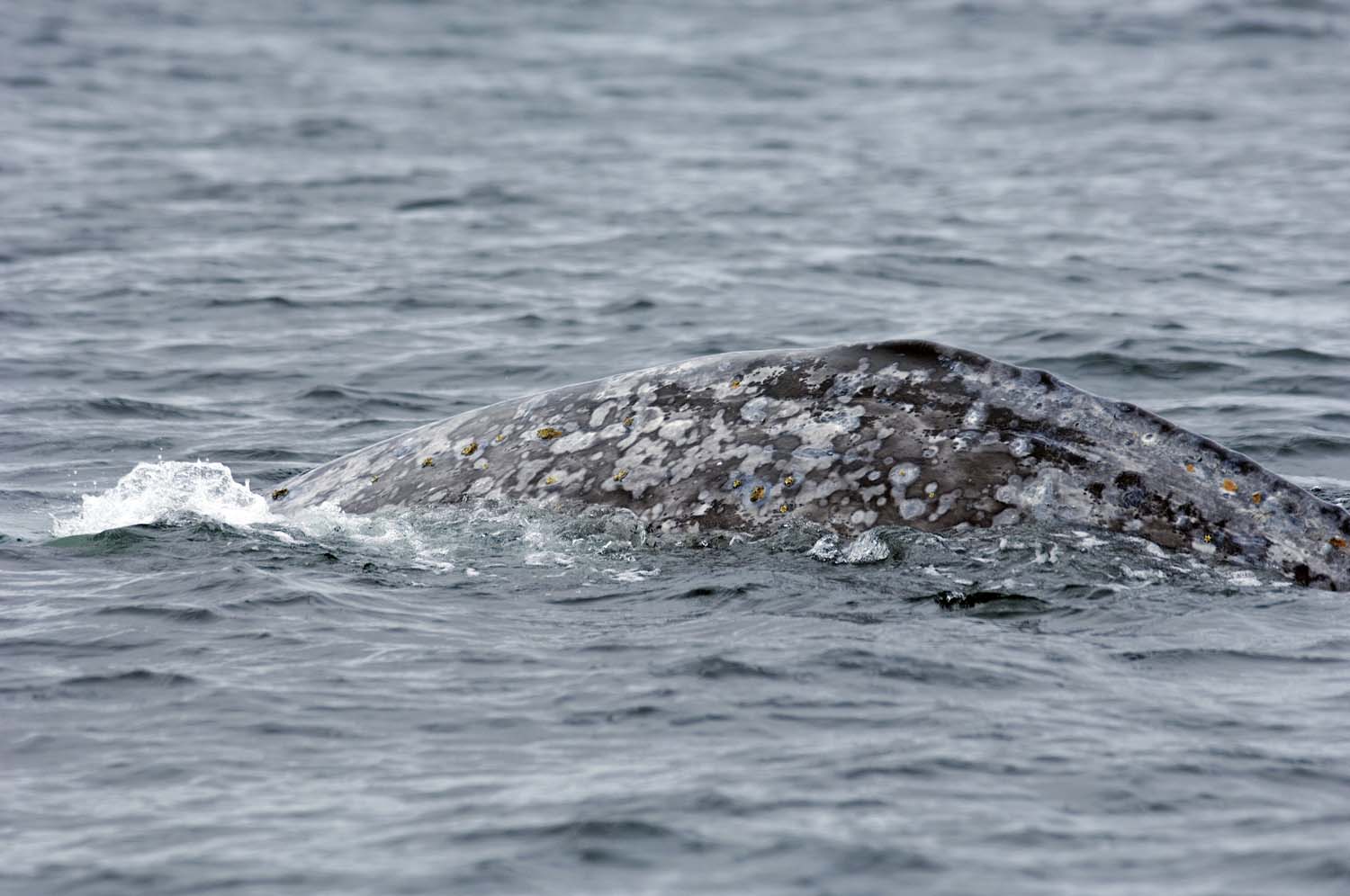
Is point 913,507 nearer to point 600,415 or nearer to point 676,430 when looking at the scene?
point 676,430

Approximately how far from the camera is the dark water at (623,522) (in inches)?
233

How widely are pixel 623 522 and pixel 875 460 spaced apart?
1.23 m

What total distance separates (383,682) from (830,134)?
21.5 m

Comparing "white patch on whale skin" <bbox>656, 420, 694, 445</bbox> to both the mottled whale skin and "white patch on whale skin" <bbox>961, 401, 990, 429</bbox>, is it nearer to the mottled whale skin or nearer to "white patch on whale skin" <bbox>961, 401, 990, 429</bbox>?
the mottled whale skin

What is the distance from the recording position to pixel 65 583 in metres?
8.85

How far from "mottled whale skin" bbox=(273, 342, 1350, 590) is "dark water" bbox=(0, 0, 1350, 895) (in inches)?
8.4

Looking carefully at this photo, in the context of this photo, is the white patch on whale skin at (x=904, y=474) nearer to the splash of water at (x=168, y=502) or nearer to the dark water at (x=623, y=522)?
the dark water at (x=623, y=522)

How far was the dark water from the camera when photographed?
19.5 feet

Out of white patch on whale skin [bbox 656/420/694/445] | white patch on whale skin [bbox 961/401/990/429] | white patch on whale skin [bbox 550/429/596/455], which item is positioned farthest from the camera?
white patch on whale skin [bbox 550/429/596/455]

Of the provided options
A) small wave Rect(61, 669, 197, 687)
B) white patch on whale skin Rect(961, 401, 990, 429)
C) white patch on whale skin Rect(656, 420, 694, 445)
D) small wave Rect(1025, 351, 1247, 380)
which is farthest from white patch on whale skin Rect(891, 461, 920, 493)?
small wave Rect(1025, 351, 1247, 380)

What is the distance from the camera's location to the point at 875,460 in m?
8.48

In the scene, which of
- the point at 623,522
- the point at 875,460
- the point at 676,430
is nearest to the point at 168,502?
the point at 623,522

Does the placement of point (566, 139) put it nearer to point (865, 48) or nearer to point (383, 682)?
point (865, 48)

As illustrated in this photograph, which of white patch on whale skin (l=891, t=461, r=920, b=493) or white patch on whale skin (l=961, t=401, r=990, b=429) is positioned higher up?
white patch on whale skin (l=961, t=401, r=990, b=429)
